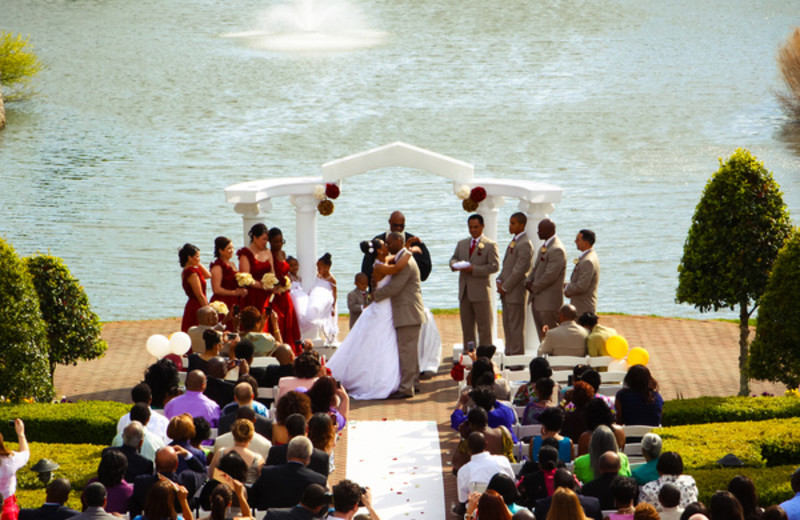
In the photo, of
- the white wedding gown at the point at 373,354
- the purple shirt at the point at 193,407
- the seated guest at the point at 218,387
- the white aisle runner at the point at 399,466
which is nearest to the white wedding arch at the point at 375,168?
the white wedding gown at the point at 373,354

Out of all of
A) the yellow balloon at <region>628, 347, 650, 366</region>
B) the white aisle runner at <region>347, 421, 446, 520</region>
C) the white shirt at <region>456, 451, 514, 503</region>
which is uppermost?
the yellow balloon at <region>628, 347, 650, 366</region>

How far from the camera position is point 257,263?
1475 cm

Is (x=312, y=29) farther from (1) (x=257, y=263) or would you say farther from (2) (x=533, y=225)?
(1) (x=257, y=263)

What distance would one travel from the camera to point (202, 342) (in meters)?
13.0

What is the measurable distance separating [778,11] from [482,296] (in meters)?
57.1

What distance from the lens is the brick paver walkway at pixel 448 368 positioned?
13469mm

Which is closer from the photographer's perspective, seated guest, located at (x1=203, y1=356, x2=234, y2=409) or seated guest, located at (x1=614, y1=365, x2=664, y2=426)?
seated guest, located at (x1=614, y1=365, x2=664, y2=426)

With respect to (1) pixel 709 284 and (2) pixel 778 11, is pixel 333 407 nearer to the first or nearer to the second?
(1) pixel 709 284

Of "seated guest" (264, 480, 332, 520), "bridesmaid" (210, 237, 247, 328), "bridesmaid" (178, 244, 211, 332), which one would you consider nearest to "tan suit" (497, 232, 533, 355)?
"bridesmaid" (210, 237, 247, 328)

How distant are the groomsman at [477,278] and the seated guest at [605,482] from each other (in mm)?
6106

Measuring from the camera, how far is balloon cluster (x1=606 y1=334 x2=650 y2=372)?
42.4 feet

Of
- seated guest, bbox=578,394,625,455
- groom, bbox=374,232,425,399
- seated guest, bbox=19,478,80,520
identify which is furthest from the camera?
groom, bbox=374,232,425,399

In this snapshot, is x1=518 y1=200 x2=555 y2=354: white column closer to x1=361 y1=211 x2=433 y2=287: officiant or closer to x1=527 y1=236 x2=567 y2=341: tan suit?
x1=527 y1=236 x2=567 y2=341: tan suit

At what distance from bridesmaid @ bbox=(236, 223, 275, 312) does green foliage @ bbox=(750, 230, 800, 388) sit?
6094 millimetres
